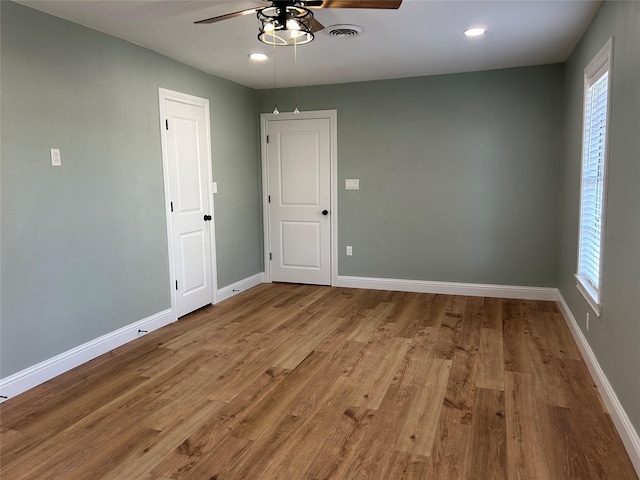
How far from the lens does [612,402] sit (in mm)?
2471

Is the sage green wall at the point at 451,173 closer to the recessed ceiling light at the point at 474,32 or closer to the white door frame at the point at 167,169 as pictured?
the white door frame at the point at 167,169

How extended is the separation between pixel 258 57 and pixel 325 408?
3044mm

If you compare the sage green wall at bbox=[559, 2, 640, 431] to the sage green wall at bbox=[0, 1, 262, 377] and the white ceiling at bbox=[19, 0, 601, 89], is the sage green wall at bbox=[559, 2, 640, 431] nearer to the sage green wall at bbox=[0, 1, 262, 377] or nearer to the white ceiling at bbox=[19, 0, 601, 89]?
the white ceiling at bbox=[19, 0, 601, 89]

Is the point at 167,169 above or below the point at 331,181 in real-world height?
above

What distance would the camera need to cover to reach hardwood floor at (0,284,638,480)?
2145 millimetres

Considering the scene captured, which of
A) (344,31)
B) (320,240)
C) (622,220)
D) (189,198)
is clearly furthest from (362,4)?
(320,240)

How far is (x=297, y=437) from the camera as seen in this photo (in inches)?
93.6

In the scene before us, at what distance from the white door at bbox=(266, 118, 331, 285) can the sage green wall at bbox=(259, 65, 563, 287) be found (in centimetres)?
20

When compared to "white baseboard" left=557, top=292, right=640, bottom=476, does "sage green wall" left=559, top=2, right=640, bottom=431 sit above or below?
above

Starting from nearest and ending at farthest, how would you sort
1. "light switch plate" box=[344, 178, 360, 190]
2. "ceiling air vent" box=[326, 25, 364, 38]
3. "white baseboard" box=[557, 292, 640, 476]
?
1. "white baseboard" box=[557, 292, 640, 476]
2. "ceiling air vent" box=[326, 25, 364, 38]
3. "light switch plate" box=[344, 178, 360, 190]

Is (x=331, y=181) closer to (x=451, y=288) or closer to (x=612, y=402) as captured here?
(x=451, y=288)

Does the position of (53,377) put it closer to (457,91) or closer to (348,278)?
(348,278)

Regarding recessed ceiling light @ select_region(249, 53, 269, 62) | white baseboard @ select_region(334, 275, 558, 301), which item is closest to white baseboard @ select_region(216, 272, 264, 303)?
white baseboard @ select_region(334, 275, 558, 301)

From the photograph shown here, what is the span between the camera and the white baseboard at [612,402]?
6.84 ft
